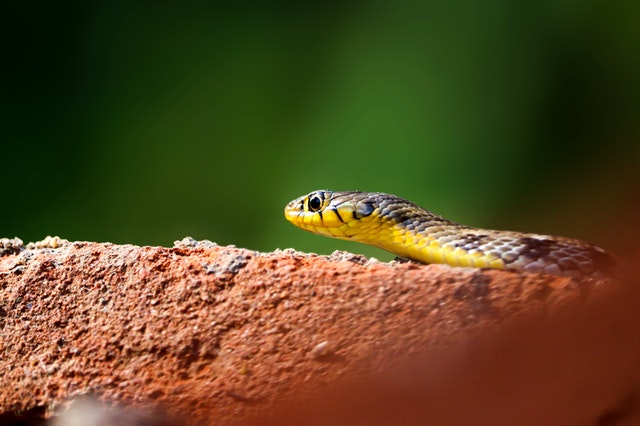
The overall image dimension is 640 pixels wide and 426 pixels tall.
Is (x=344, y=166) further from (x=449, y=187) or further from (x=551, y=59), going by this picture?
(x=551, y=59)

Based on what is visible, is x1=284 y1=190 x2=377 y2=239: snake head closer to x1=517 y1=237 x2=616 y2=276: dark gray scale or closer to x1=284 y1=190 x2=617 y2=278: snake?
x1=284 y1=190 x2=617 y2=278: snake

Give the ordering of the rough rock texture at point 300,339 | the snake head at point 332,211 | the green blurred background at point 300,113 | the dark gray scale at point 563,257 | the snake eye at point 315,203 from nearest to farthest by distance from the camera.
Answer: the rough rock texture at point 300,339 < the dark gray scale at point 563,257 < the snake head at point 332,211 < the snake eye at point 315,203 < the green blurred background at point 300,113

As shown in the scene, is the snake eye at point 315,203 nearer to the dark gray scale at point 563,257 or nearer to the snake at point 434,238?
the snake at point 434,238

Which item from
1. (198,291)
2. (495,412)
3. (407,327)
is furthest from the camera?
(198,291)

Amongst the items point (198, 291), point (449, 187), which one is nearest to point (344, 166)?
point (449, 187)

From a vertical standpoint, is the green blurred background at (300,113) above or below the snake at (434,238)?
above

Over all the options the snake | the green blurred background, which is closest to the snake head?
the snake

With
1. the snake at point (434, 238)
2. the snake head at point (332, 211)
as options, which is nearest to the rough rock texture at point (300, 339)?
the snake at point (434, 238)

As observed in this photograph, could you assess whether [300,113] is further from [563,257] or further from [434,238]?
[563,257]

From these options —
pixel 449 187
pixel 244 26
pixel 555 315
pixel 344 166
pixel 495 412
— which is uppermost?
pixel 244 26
